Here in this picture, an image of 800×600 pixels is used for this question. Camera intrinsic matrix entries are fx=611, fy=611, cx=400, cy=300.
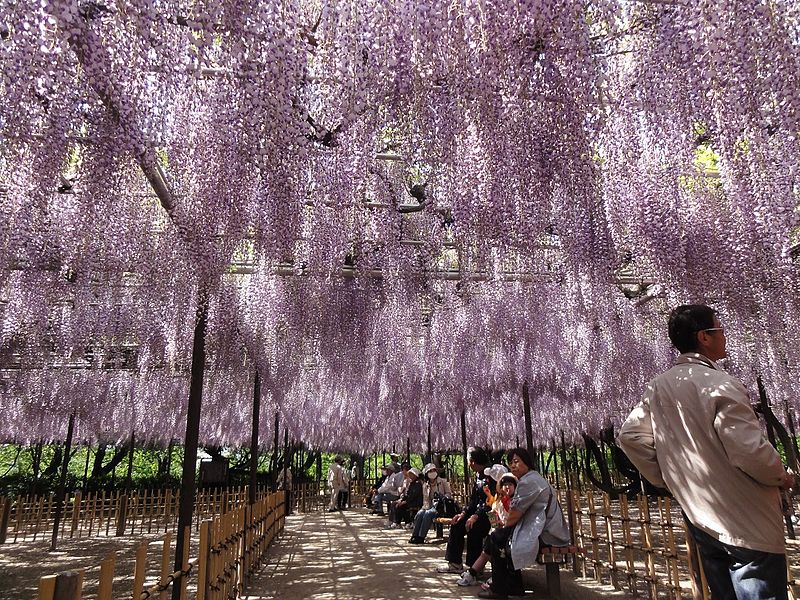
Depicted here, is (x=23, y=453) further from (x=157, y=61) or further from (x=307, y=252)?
(x=157, y=61)

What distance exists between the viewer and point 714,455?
6.28ft

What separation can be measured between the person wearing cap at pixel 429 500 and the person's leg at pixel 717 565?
7.48 metres

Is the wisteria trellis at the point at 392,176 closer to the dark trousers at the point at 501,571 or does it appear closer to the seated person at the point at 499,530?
the seated person at the point at 499,530

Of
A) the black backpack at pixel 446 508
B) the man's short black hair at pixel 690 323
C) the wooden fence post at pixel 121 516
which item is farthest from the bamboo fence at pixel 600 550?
the wooden fence post at pixel 121 516

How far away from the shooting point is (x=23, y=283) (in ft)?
21.8

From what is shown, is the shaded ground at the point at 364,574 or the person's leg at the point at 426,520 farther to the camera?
the person's leg at the point at 426,520

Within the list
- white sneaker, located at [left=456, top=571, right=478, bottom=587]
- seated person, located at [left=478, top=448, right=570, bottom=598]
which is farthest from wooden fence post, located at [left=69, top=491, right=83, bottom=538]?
seated person, located at [left=478, top=448, right=570, bottom=598]

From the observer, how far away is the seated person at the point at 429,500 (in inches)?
357

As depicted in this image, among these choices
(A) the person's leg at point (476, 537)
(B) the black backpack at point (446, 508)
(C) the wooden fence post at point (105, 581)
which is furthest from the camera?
(B) the black backpack at point (446, 508)

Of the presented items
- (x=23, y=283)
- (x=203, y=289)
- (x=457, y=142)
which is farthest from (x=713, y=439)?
(x=23, y=283)

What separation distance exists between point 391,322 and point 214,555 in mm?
4255

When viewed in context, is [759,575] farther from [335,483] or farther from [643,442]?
[335,483]

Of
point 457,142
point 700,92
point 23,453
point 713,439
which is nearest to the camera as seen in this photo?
point 713,439

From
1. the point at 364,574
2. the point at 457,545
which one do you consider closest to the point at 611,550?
the point at 457,545
